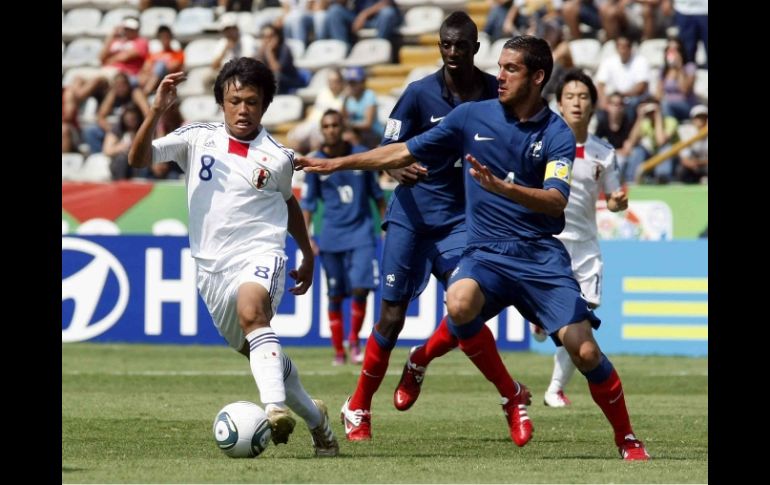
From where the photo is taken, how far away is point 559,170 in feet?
25.6

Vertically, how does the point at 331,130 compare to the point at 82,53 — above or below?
above

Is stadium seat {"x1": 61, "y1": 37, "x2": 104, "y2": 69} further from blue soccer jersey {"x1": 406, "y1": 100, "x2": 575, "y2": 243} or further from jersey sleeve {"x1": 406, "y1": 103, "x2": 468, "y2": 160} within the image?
blue soccer jersey {"x1": 406, "y1": 100, "x2": 575, "y2": 243}

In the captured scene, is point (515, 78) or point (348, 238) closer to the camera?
point (515, 78)

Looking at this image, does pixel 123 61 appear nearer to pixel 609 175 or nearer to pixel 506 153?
pixel 609 175

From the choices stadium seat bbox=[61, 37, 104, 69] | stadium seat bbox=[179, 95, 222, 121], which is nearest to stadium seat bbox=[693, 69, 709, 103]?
stadium seat bbox=[179, 95, 222, 121]

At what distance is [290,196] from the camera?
831 cm

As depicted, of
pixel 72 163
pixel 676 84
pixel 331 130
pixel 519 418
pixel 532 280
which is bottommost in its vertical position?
pixel 72 163

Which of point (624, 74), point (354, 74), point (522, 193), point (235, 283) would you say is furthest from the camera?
point (354, 74)

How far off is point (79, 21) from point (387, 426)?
55.3ft

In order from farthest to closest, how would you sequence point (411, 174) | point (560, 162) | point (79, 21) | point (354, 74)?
1. point (79, 21)
2. point (354, 74)
3. point (411, 174)
4. point (560, 162)

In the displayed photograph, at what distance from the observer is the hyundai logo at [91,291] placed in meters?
17.7

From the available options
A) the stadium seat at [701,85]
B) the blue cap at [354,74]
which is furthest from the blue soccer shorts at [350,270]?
the stadium seat at [701,85]

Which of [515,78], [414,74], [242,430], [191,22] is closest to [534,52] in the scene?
[515,78]

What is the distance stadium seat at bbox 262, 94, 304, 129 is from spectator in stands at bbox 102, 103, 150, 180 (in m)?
2.02
